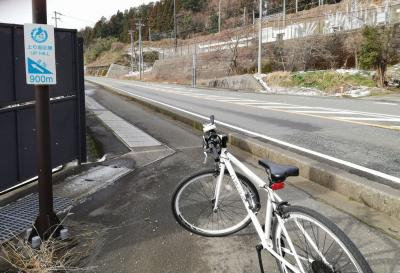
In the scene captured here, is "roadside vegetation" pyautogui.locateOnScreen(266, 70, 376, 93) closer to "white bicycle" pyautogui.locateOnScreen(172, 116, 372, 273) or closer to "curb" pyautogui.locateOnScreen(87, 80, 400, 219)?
"curb" pyautogui.locateOnScreen(87, 80, 400, 219)

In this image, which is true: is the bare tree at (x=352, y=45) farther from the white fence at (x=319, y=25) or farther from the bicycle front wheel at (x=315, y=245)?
the bicycle front wheel at (x=315, y=245)

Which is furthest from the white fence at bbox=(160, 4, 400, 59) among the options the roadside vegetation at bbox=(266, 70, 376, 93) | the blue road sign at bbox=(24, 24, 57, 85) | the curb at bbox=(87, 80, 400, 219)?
the blue road sign at bbox=(24, 24, 57, 85)

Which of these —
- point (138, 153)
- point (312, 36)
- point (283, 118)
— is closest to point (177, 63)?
point (312, 36)

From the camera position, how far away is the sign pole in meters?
3.85

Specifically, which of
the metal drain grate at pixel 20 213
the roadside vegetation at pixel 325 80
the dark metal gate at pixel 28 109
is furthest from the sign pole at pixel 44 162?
the roadside vegetation at pixel 325 80

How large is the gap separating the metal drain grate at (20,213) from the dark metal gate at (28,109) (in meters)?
0.31

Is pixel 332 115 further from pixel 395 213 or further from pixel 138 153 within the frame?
pixel 395 213

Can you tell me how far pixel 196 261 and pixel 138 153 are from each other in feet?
14.5

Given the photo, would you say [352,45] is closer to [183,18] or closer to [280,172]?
[280,172]

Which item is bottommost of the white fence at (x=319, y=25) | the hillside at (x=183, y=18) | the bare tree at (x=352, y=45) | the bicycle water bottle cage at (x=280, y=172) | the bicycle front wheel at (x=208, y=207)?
the bicycle front wheel at (x=208, y=207)

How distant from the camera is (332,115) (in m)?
12.1

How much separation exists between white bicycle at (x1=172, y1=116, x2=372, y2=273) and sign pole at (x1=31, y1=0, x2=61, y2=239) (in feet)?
4.00

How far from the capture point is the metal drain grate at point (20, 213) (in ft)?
13.7

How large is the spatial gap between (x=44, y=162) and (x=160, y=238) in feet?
4.46
